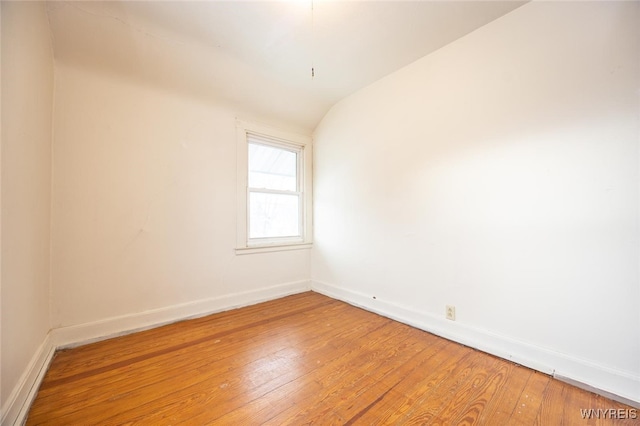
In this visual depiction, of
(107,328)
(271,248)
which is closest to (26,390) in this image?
(107,328)

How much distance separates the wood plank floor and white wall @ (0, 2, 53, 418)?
0.35 meters

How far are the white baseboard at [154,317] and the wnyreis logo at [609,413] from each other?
2644 mm

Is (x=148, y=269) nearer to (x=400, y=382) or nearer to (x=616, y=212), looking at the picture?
(x=400, y=382)

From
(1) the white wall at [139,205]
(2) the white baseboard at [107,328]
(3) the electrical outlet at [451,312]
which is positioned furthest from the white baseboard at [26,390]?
(3) the electrical outlet at [451,312]

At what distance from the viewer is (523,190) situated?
175 cm

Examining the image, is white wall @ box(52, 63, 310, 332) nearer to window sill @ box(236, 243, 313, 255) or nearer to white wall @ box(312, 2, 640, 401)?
window sill @ box(236, 243, 313, 255)

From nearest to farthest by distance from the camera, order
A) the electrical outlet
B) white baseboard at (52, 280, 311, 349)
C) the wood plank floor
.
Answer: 1. the wood plank floor
2. white baseboard at (52, 280, 311, 349)
3. the electrical outlet

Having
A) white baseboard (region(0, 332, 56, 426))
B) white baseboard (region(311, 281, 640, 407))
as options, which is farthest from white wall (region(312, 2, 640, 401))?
white baseboard (region(0, 332, 56, 426))

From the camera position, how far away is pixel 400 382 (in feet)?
5.07

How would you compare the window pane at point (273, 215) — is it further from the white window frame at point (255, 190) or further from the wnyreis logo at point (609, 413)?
the wnyreis logo at point (609, 413)

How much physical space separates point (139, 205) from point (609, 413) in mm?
3439

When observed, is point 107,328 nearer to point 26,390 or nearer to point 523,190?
point 26,390

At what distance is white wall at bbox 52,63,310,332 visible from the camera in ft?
6.47

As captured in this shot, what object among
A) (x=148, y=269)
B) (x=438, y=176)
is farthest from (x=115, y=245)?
(x=438, y=176)
